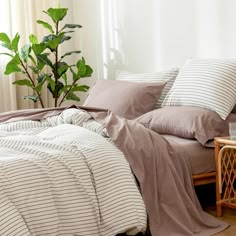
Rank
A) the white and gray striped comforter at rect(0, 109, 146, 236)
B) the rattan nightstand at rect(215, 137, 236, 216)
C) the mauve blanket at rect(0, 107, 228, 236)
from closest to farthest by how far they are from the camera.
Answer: the white and gray striped comforter at rect(0, 109, 146, 236) < the mauve blanket at rect(0, 107, 228, 236) < the rattan nightstand at rect(215, 137, 236, 216)

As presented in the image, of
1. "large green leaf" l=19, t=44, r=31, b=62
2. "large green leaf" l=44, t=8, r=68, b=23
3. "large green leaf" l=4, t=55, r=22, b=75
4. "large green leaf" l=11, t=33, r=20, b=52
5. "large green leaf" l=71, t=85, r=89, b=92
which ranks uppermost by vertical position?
"large green leaf" l=44, t=8, r=68, b=23

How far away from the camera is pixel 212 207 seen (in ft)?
11.9

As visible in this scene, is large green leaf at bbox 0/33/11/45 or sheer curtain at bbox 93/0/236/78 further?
large green leaf at bbox 0/33/11/45

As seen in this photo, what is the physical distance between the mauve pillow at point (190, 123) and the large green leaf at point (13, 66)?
67.7 inches

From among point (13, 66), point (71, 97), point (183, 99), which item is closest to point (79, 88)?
point (71, 97)

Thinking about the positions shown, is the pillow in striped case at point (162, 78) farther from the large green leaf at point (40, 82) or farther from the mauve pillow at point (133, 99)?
the large green leaf at point (40, 82)

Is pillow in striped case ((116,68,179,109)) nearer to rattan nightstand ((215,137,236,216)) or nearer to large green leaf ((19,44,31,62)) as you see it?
rattan nightstand ((215,137,236,216))

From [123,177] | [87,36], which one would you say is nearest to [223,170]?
[123,177]

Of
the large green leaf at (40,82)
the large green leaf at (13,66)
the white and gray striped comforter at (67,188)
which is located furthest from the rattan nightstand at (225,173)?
the large green leaf at (13,66)

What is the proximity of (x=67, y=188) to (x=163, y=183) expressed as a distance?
615mm

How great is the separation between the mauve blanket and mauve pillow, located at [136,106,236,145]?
0.21 meters

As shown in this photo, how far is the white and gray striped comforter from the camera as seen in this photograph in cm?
257

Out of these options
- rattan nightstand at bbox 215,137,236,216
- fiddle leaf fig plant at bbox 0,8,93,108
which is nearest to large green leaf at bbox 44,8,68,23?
fiddle leaf fig plant at bbox 0,8,93,108

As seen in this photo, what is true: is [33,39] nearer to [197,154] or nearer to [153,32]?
[153,32]
